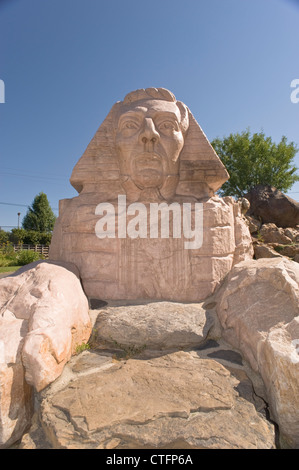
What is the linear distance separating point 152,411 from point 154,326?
0.77 meters

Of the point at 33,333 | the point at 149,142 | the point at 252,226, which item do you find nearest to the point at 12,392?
the point at 33,333

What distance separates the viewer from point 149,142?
273 cm

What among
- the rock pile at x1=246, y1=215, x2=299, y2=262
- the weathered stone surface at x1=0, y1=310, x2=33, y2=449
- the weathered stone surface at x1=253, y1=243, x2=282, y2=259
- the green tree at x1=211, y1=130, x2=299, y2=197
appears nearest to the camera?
the weathered stone surface at x1=0, y1=310, x2=33, y2=449

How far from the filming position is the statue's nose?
2676 millimetres

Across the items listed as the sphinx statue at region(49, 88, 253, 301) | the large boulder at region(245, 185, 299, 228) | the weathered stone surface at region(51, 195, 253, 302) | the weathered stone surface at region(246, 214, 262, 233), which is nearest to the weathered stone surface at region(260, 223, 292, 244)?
the weathered stone surface at region(246, 214, 262, 233)

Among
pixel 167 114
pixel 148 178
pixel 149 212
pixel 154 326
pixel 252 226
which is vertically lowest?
pixel 154 326

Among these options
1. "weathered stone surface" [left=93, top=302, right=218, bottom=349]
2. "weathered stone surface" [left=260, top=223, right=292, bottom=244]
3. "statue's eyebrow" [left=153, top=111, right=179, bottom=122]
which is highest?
"statue's eyebrow" [left=153, top=111, right=179, bottom=122]

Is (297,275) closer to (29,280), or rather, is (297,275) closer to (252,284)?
(252,284)

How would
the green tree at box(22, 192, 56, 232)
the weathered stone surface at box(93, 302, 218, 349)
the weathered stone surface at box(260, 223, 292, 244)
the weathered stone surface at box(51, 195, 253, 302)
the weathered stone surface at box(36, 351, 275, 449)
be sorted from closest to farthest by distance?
the weathered stone surface at box(36, 351, 275, 449)
the weathered stone surface at box(93, 302, 218, 349)
the weathered stone surface at box(51, 195, 253, 302)
the weathered stone surface at box(260, 223, 292, 244)
the green tree at box(22, 192, 56, 232)

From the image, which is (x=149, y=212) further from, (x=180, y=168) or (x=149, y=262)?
(x=180, y=168)

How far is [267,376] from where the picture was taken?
1.66 m

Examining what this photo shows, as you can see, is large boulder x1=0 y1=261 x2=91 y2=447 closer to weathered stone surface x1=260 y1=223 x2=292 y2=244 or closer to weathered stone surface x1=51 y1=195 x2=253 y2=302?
weathered stone surface x1=51 y1=195 x2=253 y2=302

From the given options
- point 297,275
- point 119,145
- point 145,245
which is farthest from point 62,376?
point 119,145

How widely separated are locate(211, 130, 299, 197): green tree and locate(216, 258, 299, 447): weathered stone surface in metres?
17.7
